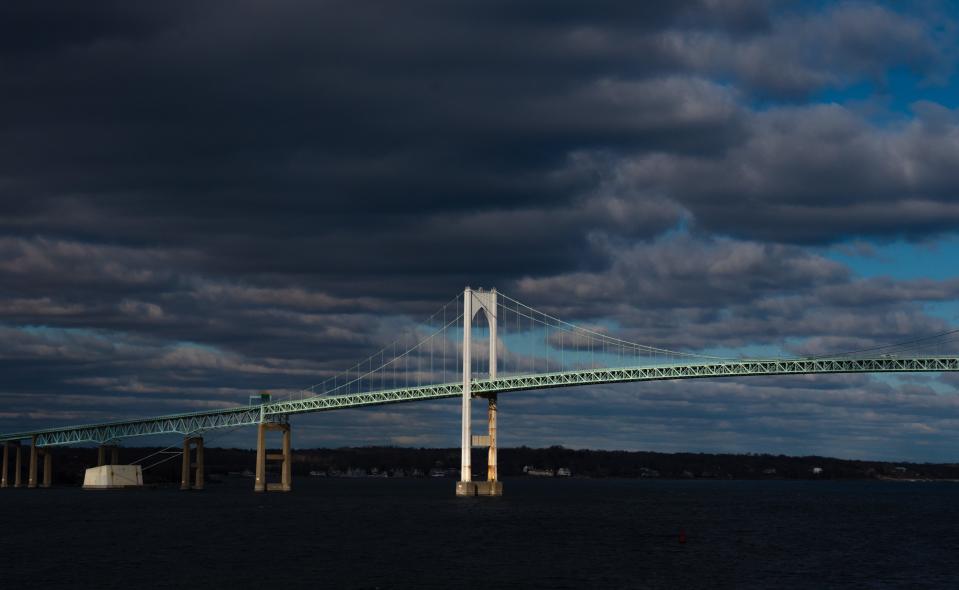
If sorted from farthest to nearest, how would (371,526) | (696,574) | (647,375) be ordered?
(647,375) < (371,526) < (696,574)

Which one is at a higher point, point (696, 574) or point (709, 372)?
point (709, 372)

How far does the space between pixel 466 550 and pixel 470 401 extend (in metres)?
44.7

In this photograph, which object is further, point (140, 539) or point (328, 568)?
point (140, 539)

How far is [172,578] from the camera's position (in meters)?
44.8

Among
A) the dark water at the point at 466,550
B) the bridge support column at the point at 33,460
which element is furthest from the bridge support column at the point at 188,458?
the dark water at the point at 466,550

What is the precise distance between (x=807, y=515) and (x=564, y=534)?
39106mm

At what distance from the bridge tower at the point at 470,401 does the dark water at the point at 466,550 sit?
23.6 feet

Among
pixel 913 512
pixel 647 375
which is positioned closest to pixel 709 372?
pixel 647 375

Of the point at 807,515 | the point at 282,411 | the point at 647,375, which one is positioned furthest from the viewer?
the point at 282,411

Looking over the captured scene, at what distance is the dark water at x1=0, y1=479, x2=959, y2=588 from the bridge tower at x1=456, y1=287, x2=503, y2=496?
7202 mm

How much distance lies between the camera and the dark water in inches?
1790

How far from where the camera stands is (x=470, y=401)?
101 metres

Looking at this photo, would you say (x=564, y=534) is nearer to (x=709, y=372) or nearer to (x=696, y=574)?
(x=696, y=574)

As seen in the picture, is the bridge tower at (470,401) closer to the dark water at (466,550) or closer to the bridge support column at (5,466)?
the dark water at (466,550)
